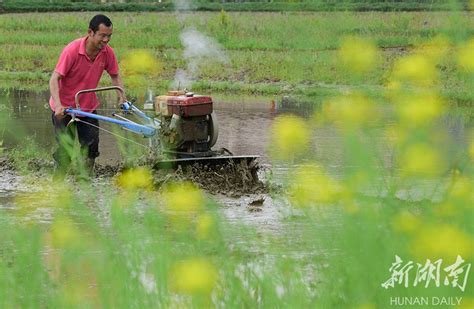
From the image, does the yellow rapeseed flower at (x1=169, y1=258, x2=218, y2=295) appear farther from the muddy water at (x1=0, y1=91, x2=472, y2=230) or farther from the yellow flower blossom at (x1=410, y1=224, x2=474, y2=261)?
the muddy water at (x1=0, y1=91, x2=472, y2=230)

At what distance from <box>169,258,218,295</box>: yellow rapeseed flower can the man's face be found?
14.0ft

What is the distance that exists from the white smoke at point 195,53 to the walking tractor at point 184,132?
32.1 feet

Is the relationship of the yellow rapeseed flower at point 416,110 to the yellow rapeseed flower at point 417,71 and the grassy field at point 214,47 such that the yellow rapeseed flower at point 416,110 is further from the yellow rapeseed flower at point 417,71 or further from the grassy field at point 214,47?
the grassy field at point 214,47

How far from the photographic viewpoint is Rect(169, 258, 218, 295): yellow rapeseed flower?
291 cm

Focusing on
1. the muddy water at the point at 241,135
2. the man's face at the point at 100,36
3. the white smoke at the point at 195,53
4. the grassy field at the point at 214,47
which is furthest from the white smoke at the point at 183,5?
the man's face at the point at 100,36

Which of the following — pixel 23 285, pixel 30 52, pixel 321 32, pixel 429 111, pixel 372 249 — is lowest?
pixel 30 52

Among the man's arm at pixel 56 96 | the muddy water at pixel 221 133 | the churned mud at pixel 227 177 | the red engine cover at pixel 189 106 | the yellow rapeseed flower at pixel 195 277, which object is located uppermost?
the yellow rapeseed flower at pixel 195 277

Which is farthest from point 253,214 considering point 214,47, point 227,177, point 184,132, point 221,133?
point 214,47

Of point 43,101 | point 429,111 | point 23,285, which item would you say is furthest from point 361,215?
point 43,101

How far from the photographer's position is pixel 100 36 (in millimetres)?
7270

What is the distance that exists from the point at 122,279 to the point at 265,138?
7.93 metres

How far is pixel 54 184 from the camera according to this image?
7539mm

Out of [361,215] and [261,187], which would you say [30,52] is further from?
[361,215]

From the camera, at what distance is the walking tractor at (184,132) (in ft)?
25.3
